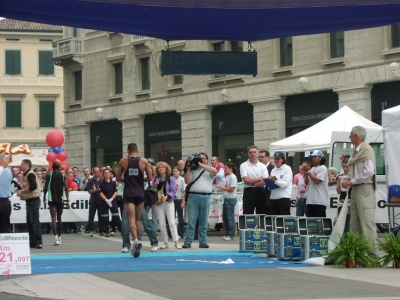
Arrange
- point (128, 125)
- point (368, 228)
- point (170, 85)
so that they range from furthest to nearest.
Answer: point (128, 125)
point (170, 85)
point (368, 228)

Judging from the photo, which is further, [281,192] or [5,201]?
[281,192]

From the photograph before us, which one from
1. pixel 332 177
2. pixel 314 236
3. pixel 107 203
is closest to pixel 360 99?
pixel 107 203

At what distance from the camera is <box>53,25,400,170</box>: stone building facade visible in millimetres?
34719

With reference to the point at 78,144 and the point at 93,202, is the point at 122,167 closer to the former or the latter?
the point at 93,202

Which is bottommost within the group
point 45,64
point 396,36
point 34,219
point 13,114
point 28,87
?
point 34,219

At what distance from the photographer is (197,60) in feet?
54.3

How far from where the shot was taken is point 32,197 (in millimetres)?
20875

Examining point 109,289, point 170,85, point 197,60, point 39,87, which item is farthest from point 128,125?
point 109,289

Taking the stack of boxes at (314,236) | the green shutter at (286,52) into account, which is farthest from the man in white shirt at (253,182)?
the green shutter at (286,52)

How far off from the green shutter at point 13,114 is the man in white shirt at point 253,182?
5629 cm

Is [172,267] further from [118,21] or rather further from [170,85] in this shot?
[170,85]

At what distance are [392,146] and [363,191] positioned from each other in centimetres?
385

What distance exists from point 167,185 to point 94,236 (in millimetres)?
7774

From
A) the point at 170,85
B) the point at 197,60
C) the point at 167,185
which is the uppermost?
the point at 170,85
